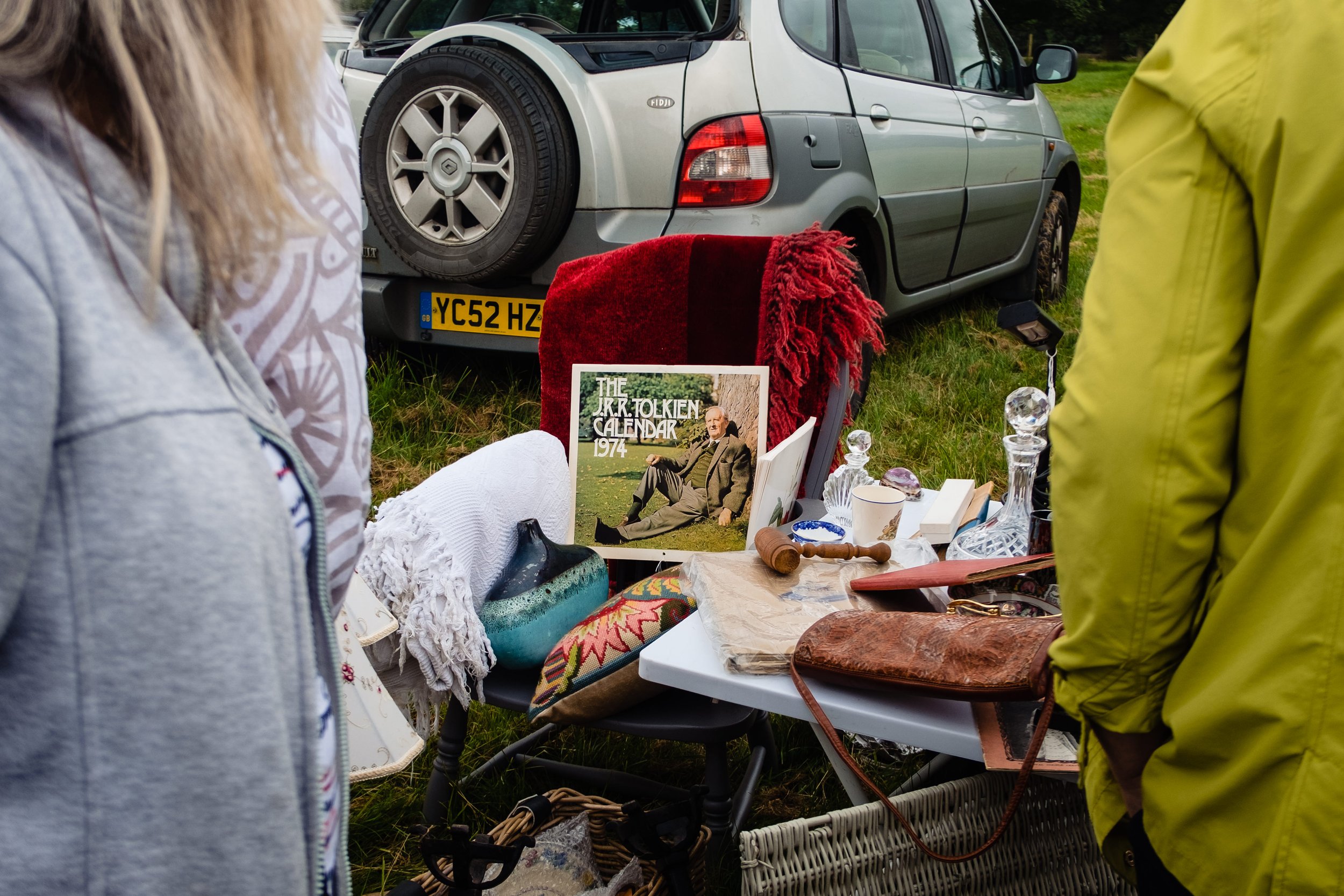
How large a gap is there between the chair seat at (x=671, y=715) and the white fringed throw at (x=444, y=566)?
62 mm

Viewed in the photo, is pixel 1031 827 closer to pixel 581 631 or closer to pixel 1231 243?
pixel 581 631

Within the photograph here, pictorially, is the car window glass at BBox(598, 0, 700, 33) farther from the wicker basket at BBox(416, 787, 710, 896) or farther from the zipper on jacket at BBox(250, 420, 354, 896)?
the zipper on jacket at BBox(250, 420, 354, 896)

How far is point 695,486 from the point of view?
2.25m

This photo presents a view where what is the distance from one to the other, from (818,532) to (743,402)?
43 cm

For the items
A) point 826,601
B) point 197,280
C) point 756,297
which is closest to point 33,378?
point 197,280

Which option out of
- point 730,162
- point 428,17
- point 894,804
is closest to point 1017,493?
point 894,804

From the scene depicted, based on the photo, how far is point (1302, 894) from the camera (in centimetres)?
87

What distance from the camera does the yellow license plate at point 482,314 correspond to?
353cm

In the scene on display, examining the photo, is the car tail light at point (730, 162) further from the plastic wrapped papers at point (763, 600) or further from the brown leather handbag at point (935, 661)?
the brown leather handbag at point (935, 661)

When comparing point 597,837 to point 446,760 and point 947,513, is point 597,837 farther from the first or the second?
point 947,513

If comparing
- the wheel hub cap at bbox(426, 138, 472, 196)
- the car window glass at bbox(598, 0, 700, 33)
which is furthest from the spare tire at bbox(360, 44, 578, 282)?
the car window glass at bbox(598, 0, 700, 33)

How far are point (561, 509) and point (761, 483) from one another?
1.58 ft

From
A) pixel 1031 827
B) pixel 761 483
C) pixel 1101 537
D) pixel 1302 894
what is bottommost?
pixel 1031 827

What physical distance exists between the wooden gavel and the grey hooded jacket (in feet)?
3.53
